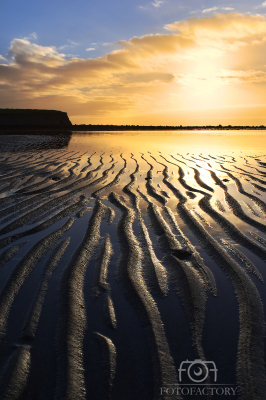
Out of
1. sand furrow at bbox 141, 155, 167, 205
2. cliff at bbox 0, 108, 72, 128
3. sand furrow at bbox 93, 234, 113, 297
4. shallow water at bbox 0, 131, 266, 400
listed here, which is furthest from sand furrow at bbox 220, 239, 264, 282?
cliff at bbox 0, 108, 72, 128

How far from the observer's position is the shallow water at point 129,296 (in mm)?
1566

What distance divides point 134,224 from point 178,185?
9.58ft

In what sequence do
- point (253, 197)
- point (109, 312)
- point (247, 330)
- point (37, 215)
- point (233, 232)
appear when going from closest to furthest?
point (247, 330) < point (109, 312) < point (233, 232) < point (37, 215) < point (253, 197)

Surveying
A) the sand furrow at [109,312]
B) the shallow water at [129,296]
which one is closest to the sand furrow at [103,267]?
the shallow water at [129,296]

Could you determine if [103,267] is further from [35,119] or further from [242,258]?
[35,119]

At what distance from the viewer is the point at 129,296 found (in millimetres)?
2289

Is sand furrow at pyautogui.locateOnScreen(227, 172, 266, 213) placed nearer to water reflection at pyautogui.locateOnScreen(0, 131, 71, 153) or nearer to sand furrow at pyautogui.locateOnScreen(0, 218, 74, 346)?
sand furrow at pyautogui.locateOnScreen(0, 218, 74, 346)

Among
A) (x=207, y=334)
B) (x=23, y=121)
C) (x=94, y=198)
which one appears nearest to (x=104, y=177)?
(x=94, y=198)

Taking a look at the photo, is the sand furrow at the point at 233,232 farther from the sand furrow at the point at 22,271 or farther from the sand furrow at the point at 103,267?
the sand furrow at the point at 22,271
